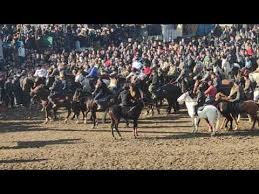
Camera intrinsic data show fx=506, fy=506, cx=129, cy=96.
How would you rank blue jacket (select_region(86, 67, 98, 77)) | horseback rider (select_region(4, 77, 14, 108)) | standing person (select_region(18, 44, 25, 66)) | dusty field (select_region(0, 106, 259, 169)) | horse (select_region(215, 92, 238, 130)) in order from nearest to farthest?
dusty field (select_region(0, 106, 259, 169)) → horse (select_region(215, 92, 238, 130)) → horseback rider (select_region(4, 77, 14, 108)) → blue jacket (select_region(86, 67, 98, 77)) → standing person (select_region(18, 44, 25, 66))

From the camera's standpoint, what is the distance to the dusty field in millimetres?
14094

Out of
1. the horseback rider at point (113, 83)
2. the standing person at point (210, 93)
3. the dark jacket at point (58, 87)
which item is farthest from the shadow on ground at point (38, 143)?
the standing person at point (210, 93)

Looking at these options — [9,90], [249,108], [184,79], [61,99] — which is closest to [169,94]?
[184,79]

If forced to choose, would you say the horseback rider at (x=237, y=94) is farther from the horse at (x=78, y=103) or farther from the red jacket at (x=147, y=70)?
the red jacket at (x=147, y=70)

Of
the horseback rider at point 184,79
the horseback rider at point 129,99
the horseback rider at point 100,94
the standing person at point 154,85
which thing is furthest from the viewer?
the horseback rider at point 184,79

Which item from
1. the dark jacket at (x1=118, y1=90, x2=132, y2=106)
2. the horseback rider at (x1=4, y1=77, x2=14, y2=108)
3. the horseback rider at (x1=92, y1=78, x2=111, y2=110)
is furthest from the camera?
the horseback rider at (x1=4, y1=77, x2=14, y2=108)

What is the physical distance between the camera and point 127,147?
15.9m

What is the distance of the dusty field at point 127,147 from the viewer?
14.1 m

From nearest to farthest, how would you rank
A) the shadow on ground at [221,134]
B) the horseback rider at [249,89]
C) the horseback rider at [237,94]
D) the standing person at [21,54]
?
the shadow on ground at [221,134] → the horseback rider at [237,94] → the horseback rider at [249,89] → the standing person at [21,54]

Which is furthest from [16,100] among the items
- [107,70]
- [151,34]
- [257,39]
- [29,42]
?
[257,39]

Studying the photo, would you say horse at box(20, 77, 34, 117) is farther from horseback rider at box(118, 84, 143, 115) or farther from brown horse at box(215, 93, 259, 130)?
brown horse at box(215, 93, 259, 130)

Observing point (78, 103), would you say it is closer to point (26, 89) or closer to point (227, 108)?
point (26, 89)

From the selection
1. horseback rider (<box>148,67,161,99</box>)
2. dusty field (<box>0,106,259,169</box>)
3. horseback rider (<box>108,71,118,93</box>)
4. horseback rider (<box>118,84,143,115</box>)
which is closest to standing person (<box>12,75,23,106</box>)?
dusty field (<box>0,106,259,169</box>)
